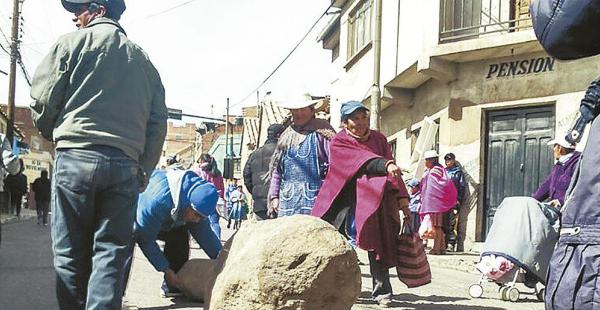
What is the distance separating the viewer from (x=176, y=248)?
238 inches

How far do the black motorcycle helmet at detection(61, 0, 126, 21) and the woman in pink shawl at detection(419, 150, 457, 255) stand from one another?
27.4 feet

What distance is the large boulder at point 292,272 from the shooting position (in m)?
4.25

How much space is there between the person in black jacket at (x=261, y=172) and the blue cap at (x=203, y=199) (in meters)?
2.90

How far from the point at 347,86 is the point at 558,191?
1522 centimetres

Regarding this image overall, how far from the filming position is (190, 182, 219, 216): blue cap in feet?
17.2

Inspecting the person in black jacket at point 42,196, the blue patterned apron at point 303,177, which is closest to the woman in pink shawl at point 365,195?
the blue patterned apron at point 303,177

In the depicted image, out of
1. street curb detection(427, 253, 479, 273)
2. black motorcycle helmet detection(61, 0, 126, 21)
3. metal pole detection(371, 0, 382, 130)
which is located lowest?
street curb detection(427, 253, 479, 273)

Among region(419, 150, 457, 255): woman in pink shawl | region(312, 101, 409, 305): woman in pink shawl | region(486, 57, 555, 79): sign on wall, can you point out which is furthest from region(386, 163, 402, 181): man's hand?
region(486, 57, 555, 79): sign on wall

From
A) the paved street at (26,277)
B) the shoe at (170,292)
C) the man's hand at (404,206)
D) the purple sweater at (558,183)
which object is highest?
the purple sweater at (558,183)

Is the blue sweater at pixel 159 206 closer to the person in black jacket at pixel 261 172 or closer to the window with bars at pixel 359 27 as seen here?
the person in black jacket at pixel 261 172

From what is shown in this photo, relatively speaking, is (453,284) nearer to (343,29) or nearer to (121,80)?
(121,80)

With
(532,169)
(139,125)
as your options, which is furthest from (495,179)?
(139,125)

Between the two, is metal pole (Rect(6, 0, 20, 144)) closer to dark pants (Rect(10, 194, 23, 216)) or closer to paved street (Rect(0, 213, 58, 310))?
dark pants (Rect(10, 194, 23, 216))

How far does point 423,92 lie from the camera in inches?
639
